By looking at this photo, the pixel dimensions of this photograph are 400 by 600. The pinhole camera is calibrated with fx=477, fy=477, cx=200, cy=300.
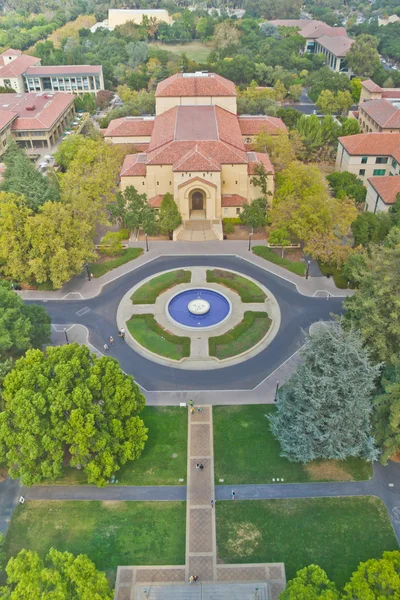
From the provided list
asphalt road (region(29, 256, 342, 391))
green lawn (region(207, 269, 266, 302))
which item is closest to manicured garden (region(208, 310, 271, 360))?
asphalt road (region(29, 256, 342, 391))

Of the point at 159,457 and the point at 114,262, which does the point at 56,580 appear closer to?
the point at 159,457

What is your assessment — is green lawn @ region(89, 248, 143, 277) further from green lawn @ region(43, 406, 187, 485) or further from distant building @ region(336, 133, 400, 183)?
distant building @ region(336, 133, 400, 183)

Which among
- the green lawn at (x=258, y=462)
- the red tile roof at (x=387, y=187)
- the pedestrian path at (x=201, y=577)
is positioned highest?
the red tile roof at (x=387, y=187)

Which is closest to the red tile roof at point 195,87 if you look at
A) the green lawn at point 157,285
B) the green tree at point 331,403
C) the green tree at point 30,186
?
the green tree at point 30,186

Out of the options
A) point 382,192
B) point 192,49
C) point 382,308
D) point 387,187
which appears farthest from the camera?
point 192,49

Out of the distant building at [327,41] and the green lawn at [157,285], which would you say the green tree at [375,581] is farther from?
the distant building at [327,41]

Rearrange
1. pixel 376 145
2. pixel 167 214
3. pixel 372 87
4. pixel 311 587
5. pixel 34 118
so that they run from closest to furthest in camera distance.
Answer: pixel 311 587 → pixel 167 214 → pixel 376 145 → pixel 34 118 → pixel 372 87

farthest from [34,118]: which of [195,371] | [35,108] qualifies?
[195,371]
